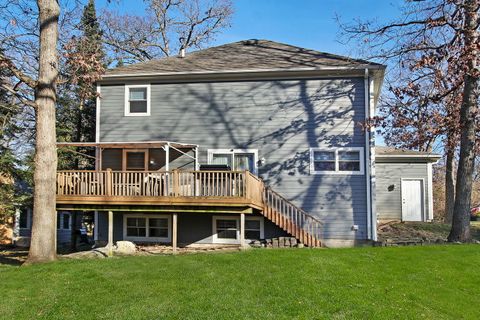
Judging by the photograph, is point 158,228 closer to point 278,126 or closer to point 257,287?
point 278,126

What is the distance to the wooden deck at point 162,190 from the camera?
40.8 feet

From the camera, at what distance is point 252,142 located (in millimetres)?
15031

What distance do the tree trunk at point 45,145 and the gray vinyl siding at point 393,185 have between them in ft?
47.4

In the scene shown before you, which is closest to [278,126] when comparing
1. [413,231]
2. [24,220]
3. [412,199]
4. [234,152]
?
[234,152]

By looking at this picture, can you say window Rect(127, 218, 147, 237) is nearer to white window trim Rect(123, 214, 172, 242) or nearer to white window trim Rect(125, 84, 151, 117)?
white window trim Rect(123, 214, 172, 242)

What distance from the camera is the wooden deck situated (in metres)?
12.4

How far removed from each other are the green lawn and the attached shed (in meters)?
9.65

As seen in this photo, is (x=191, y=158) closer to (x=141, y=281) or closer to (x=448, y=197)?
(x=141, y=281)

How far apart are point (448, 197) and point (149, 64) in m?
17.0

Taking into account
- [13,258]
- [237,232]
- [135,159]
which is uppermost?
[135,159]

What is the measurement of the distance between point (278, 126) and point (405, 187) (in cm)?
856

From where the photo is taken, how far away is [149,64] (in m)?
16.8

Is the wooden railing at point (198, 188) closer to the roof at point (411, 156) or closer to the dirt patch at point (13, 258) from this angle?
the dirt patch at point (13, 258)

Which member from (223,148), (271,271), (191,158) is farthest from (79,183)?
(271,271)
